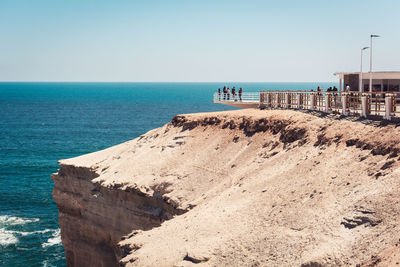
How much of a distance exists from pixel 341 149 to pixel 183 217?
26.9 ft

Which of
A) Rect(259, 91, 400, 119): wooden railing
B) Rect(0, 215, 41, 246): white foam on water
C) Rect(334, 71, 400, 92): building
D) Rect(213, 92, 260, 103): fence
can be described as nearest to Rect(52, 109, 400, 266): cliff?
Rect(259, 91, 400, 119): wooden railing

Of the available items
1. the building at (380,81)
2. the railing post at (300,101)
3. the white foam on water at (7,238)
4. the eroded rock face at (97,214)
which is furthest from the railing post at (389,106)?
the white foam on water at (7,238)

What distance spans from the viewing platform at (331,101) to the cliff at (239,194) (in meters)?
1.48

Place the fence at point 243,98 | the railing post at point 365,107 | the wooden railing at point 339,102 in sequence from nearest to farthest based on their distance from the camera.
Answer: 1. the wooden railing at point 339,102
2. the railing post at point 365,107
3. the fence at point 243,98

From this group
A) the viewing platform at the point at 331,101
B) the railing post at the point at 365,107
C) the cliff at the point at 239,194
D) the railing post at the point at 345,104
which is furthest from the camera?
the railing post at the point at 345,104

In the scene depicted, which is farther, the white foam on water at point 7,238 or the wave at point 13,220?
the wave at point 13,220

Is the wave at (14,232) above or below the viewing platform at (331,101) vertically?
below

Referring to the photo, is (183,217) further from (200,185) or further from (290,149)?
(290,149)

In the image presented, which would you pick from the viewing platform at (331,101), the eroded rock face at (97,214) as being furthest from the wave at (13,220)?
the viewing platform at (331,101)

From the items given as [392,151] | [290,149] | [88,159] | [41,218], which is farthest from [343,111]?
[41,218]

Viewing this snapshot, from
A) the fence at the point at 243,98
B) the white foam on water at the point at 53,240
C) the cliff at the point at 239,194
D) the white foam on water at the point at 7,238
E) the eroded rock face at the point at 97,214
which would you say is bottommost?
the white foam on water at the point at 53,240

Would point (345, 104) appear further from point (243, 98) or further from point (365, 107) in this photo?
point (243, 98)

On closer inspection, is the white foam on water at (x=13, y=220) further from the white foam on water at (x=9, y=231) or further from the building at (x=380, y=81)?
the building at (x=380, y=81)

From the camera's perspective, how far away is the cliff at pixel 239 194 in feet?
56.7
